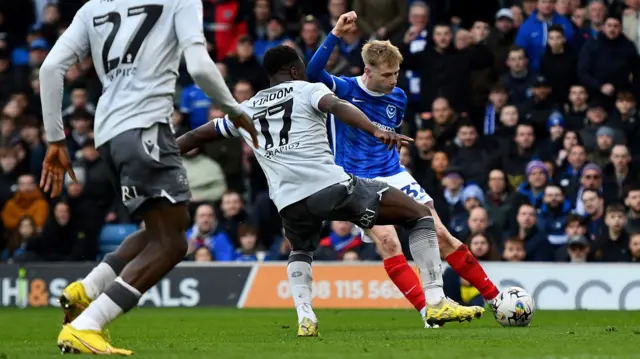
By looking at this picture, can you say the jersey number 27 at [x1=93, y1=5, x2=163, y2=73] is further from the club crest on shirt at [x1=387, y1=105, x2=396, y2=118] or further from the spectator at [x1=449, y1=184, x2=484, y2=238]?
the spectator at [x1=449, y1=184, x2=484, y2=238]

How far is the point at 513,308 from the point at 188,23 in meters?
4.37

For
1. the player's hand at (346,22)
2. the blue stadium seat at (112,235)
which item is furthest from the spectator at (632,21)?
the player's hand at (346,22)

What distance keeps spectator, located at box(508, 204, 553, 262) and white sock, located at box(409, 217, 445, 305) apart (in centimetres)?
657

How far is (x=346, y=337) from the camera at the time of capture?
9953 mm

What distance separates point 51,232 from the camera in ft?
63.8

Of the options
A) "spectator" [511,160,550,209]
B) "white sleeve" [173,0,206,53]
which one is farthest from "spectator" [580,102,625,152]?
"white sleeve" [173,0,206,53]

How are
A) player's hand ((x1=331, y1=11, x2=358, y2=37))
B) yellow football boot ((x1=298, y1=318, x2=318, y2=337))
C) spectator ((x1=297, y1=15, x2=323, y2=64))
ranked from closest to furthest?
yellow football boot ((x1=298, y1=318, x2=318, y2=337)), player's hand ((x1=331, y1=11, x2=358, y2=37)), spectator ((x1=297, y1=15, x2=323, y2=64))

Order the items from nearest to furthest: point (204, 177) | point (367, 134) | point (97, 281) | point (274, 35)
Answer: point (97, 281), point (367, 134), point (204, 177), point (274, 35)

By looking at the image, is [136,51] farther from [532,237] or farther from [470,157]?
[470,157]

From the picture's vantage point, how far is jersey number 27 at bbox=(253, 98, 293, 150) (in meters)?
9.95

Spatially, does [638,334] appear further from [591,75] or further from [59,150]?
[591,75]

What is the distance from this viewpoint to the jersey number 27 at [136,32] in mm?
8172

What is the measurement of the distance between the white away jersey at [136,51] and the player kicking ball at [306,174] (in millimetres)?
1669

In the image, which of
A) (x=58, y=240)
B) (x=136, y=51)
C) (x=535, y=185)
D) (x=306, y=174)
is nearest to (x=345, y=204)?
(x=306, y=174)
